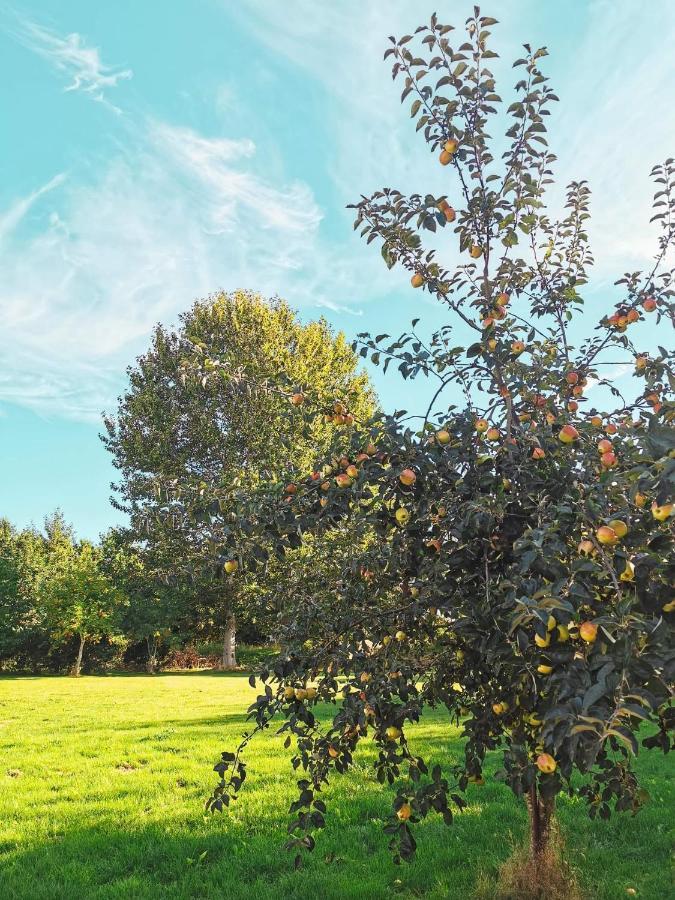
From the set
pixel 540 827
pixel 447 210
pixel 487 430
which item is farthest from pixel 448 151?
pixel 540 827

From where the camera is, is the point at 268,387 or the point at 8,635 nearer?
the point at 268,387

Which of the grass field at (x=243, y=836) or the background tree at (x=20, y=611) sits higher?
the background tree at (x=20, y=611)

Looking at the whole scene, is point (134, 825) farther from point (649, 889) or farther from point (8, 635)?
point (8, 635)

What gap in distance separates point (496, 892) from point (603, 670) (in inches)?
107

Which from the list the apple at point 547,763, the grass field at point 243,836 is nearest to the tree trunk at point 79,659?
the grass field at point 243,836

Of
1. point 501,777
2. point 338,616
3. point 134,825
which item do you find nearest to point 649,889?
point 501,777

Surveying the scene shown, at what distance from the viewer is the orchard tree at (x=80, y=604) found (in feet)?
77.9

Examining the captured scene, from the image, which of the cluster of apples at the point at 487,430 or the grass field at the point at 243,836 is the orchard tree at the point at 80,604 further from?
the cluster of apples at the point at 487,430

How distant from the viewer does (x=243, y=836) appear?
4566 millimetres

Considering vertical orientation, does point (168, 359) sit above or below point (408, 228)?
above

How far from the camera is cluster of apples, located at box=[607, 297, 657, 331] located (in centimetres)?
329

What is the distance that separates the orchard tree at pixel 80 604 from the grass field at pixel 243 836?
17.4 m

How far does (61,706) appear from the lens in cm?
1275

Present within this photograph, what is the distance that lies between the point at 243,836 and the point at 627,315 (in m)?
4.44
